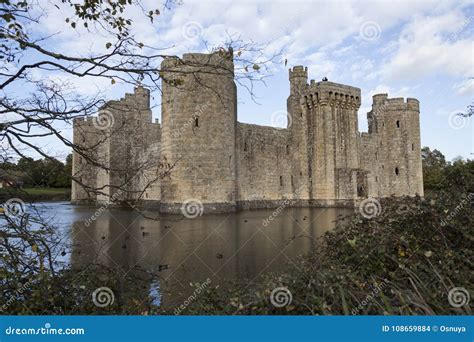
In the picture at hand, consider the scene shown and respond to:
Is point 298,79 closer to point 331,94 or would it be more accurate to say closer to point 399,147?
point 331,94

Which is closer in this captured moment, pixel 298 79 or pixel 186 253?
pixel 186 253

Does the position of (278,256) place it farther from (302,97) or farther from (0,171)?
(302,97)

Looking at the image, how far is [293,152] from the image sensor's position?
31.5 m

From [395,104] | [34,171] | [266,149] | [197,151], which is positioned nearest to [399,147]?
→ [395,104]

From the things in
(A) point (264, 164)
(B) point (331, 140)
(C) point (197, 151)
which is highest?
(B) point (331, 140)

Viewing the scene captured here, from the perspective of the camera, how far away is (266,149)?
29.3 metres

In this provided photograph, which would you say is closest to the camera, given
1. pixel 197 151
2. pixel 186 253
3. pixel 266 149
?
pixel 186 253

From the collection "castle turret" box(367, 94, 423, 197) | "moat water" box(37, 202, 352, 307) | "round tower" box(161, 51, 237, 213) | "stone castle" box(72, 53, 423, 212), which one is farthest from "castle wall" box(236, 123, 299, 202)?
"moat water" box(37, 202, 352, 307)

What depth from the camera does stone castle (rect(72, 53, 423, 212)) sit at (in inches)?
846

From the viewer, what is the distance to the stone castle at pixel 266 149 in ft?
70.5

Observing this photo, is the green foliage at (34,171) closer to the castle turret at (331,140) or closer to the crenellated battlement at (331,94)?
the castle turret at (331,140)

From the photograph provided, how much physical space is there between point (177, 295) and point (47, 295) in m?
2.15

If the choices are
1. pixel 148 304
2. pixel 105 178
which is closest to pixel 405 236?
pixel 148 304

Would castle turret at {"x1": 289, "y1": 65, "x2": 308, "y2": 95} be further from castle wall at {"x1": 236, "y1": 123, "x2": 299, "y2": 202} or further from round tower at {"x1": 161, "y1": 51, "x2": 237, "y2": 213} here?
round tower at {"x1": 161, "y1": 51, "x2": 237, "y2": 213}
